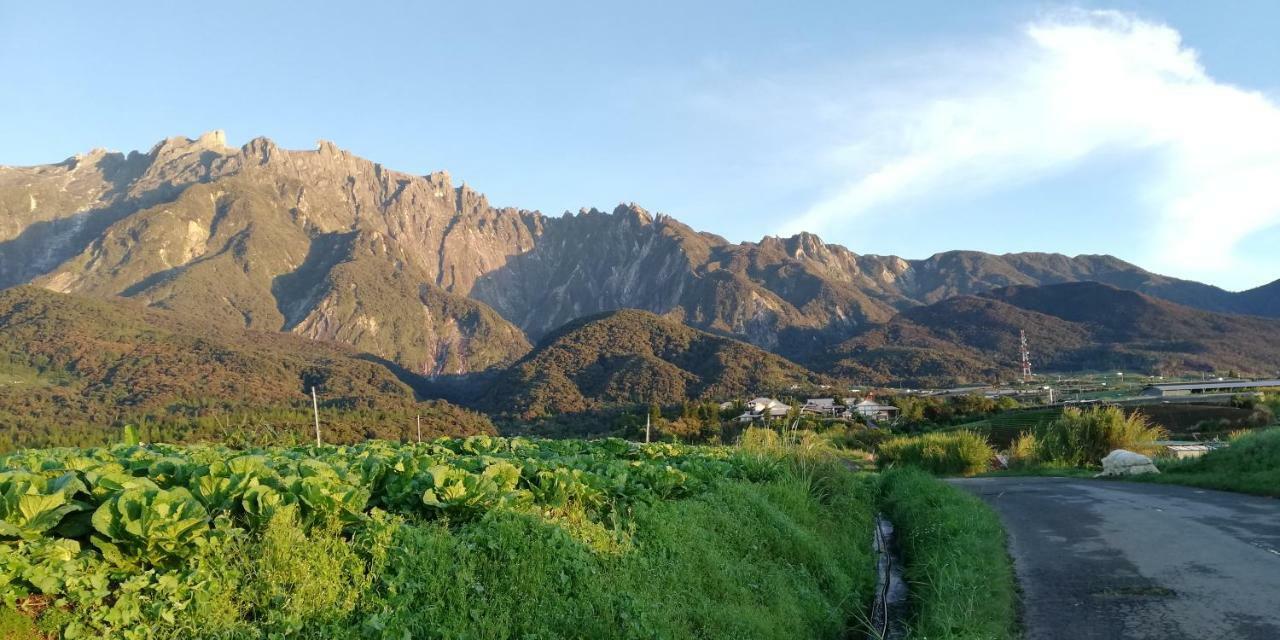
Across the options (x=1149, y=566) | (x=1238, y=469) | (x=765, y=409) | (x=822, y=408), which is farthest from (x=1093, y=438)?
(x=822, y=408)

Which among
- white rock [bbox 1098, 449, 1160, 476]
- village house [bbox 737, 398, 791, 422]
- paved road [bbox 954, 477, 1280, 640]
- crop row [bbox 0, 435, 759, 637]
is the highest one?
crop row [bbox 0, 435, 759, 637]

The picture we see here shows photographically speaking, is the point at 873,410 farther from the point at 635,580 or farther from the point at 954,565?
the point at 635,580

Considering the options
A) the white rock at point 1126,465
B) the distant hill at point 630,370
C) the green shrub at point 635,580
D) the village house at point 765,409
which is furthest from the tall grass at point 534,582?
the distant hill at point 630,370

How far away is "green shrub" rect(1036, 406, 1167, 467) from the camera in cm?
2769

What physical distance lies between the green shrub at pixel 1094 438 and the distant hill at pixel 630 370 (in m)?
91.7

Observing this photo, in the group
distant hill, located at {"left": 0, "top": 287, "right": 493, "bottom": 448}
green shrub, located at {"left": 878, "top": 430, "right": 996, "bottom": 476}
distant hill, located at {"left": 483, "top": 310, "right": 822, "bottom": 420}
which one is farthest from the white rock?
distant hill, located at {"left": 483, "top": 310, "right": 822, "bottom": 420}

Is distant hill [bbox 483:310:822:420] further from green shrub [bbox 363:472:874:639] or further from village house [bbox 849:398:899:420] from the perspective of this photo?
green shrub [bbox 363:472:874:639]

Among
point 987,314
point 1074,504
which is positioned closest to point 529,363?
point 987,314

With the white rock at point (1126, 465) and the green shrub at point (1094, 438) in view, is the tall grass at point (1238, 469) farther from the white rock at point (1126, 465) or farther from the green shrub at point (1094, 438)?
the green shrub at point (1094, 438)

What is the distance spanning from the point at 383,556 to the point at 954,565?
21.0 ft

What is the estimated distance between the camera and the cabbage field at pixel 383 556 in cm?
443

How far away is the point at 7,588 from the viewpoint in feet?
13.2

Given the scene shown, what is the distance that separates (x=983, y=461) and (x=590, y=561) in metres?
27.0

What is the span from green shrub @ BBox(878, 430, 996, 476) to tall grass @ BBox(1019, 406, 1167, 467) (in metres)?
2.60
